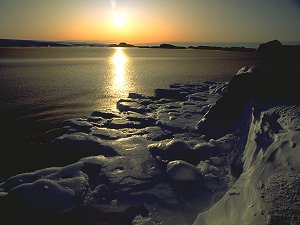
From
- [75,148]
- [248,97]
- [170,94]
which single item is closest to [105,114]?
[75,148]

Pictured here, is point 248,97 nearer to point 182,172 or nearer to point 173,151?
point 173,151

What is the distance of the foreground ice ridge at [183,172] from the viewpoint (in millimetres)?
3129

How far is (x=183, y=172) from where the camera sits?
4746 millimetres

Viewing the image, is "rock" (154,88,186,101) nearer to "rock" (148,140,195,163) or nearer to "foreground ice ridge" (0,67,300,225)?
"foreground ice ridge" (0,67,300,225)

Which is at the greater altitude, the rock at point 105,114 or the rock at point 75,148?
the rock at point 105,114

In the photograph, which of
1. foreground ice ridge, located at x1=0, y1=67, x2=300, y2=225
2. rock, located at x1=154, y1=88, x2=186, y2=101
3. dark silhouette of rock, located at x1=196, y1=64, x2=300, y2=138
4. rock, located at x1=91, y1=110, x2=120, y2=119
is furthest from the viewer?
rock, located at x1=154, y1=88, x2=186, y2=101

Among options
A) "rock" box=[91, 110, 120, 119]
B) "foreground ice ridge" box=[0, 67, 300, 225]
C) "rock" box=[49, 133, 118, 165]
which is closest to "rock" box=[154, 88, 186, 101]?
"rock" box=[91, 110, 120, 119]

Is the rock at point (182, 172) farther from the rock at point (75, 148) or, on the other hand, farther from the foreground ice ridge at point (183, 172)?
the rock at point (75, 148)

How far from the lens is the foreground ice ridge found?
3.13m

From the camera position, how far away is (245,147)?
198 inches

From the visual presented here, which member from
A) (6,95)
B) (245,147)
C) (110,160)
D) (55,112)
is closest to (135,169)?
(110,160)

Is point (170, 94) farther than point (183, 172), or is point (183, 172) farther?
point (170, 94)

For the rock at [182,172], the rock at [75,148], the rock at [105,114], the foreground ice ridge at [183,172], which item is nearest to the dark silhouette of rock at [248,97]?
the foreground ice ridge at [183,172]

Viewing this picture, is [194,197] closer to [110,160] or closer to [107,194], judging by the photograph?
[107,194]
